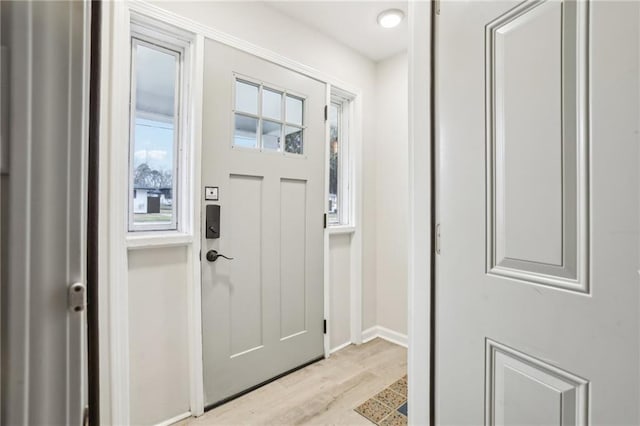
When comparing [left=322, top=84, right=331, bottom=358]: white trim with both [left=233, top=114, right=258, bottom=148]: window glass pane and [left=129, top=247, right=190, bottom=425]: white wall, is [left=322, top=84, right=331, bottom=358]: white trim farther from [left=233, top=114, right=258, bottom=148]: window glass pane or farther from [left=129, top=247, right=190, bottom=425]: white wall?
[left=129, top=247, right=190, bottom=425]: white wall

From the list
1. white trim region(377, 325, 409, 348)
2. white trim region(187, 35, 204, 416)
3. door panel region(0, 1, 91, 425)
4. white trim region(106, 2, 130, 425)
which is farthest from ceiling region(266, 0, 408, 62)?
white trim region(377, 325, 409, 348)

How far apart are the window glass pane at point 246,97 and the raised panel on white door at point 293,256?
51cm

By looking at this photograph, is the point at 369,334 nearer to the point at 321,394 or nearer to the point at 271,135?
the point at 321,394

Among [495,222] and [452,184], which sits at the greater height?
[452,184]

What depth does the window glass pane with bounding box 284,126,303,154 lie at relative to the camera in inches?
86.4

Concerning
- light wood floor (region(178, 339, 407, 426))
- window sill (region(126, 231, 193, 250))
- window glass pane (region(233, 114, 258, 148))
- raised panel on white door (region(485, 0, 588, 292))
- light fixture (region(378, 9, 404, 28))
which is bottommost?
light wood floor (region(178, 339, 407, 426))

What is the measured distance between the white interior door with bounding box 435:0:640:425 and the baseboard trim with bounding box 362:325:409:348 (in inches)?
73.3

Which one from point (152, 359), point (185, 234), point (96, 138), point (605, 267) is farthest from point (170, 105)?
point (605, 267)

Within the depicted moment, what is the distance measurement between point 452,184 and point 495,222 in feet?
0.51

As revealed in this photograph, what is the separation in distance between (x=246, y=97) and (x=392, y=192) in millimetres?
1449

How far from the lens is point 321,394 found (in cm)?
193

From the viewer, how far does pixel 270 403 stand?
184cm

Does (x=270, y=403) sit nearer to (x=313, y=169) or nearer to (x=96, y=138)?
(x=313, y=169)

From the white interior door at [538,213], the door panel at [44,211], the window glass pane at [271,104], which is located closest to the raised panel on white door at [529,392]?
the white interior door at [538,213]
